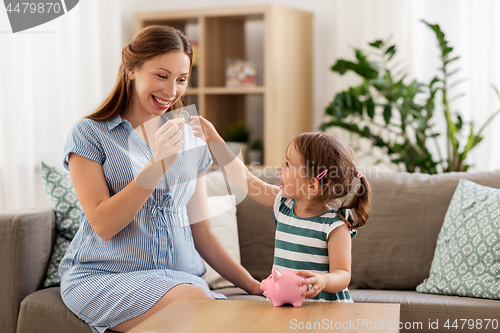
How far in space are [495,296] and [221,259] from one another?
2.85ft

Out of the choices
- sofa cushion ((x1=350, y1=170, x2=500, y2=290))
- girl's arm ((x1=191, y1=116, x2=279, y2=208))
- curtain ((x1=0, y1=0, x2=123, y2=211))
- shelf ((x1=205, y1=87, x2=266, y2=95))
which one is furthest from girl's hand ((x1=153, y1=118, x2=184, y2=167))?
shelf ((x1=205, y1=87, x2=266, y2=95))

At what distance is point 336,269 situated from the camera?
43.7 inches

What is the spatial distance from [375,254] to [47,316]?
1115 mm

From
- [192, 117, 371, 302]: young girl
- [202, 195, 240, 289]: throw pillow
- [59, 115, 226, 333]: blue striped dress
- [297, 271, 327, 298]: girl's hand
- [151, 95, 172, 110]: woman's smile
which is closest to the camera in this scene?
[297, 271, 327, 298]: girl's hand

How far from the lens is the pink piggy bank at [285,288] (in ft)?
3.25

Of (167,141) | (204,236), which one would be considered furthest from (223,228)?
(167,141)

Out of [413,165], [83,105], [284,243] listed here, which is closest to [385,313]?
[284,243]

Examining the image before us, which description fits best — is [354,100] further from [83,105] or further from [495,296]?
[83,105]

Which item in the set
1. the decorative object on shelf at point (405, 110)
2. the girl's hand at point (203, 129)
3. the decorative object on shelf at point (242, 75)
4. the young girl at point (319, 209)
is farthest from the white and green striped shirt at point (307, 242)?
the decorative object on shelf at point (242, 75)

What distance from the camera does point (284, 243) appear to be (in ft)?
4.03

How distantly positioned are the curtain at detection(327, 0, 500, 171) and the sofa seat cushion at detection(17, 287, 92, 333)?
2040 mm

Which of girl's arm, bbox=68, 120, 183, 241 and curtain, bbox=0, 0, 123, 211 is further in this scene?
curtain, bbox=0, 0, 123, 211

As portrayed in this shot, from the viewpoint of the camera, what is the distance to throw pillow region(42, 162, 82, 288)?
170cm

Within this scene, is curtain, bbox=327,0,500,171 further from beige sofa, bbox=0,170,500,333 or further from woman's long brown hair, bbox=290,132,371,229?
woman's long brown hair, bbox=290,132,371,229
